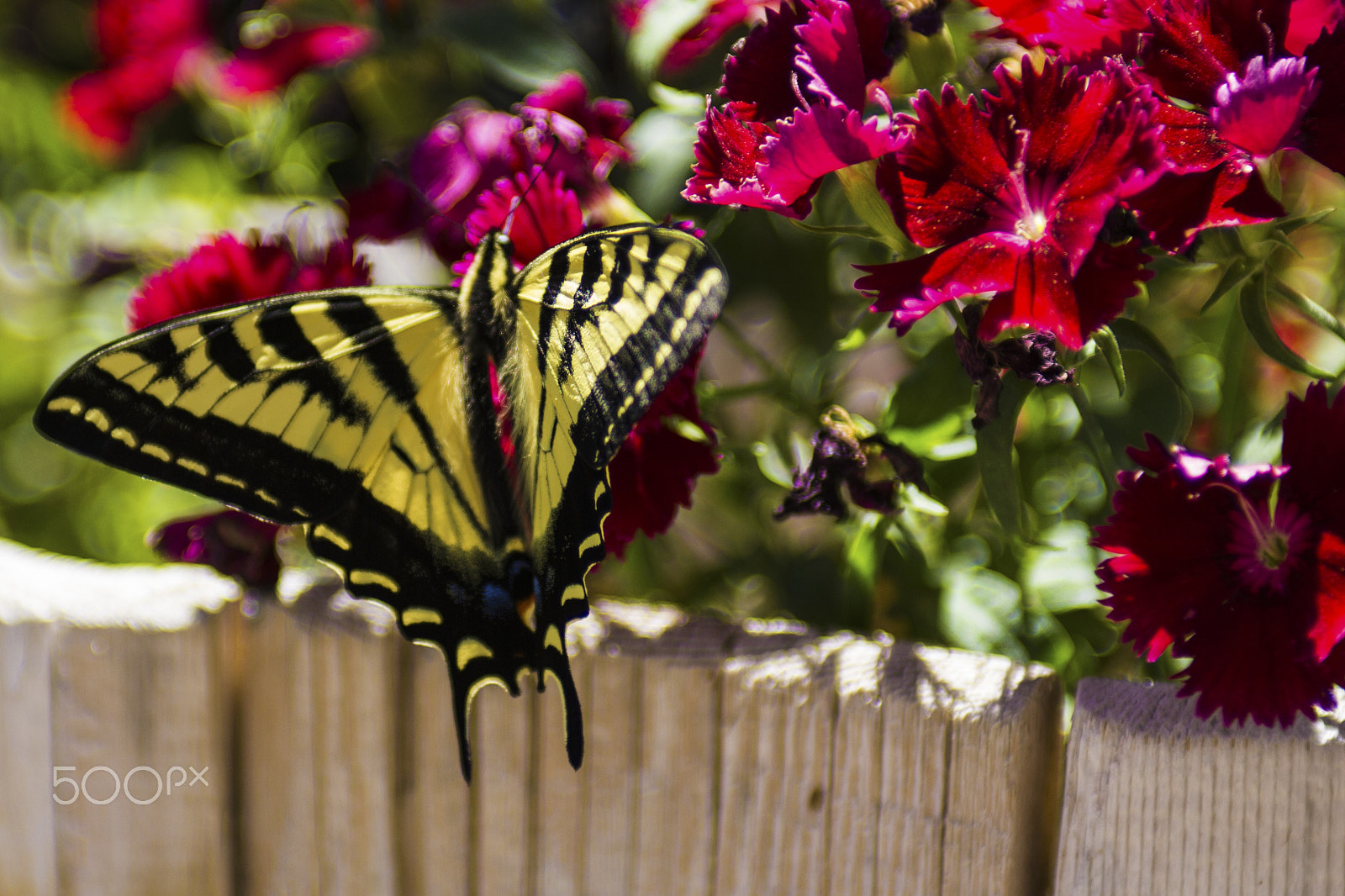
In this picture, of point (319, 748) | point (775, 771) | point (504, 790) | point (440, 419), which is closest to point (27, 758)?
point (319, 748)

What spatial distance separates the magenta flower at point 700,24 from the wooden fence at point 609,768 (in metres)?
0.42

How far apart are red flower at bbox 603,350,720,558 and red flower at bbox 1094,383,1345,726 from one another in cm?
24

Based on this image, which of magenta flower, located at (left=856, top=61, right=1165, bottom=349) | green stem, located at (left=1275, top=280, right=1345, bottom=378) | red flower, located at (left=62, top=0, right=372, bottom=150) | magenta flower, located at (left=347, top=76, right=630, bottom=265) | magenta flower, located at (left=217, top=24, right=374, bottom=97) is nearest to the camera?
magenta flower, located at (left=856, top=61, right=1165, bottom=349)

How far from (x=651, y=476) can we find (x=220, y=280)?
34 cm

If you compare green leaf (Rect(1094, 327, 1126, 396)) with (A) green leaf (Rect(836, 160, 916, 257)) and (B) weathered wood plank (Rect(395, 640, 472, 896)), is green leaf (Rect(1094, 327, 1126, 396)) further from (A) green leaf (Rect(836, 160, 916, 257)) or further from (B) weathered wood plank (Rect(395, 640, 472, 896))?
(B) weathered wood plank (Rect(395, 640, 472, 896))

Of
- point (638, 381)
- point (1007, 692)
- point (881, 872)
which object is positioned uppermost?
point (638, 381)

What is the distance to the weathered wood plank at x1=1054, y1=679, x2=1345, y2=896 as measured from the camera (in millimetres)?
548

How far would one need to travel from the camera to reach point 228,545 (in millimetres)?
765

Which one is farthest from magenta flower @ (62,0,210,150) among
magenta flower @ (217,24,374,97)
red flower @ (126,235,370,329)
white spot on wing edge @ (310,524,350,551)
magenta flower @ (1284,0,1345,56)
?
magenta flower @ (1284,0,1345,56)

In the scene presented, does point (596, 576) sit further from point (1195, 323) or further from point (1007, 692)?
point (1195, 323)

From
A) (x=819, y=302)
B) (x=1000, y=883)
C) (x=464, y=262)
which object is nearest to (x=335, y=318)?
(x=464, y=262)

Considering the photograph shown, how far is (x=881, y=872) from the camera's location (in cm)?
64

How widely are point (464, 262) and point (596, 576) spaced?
51cm

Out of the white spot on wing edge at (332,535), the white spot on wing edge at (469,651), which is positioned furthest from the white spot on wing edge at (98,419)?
the white spot on wing edge at (469,651)
